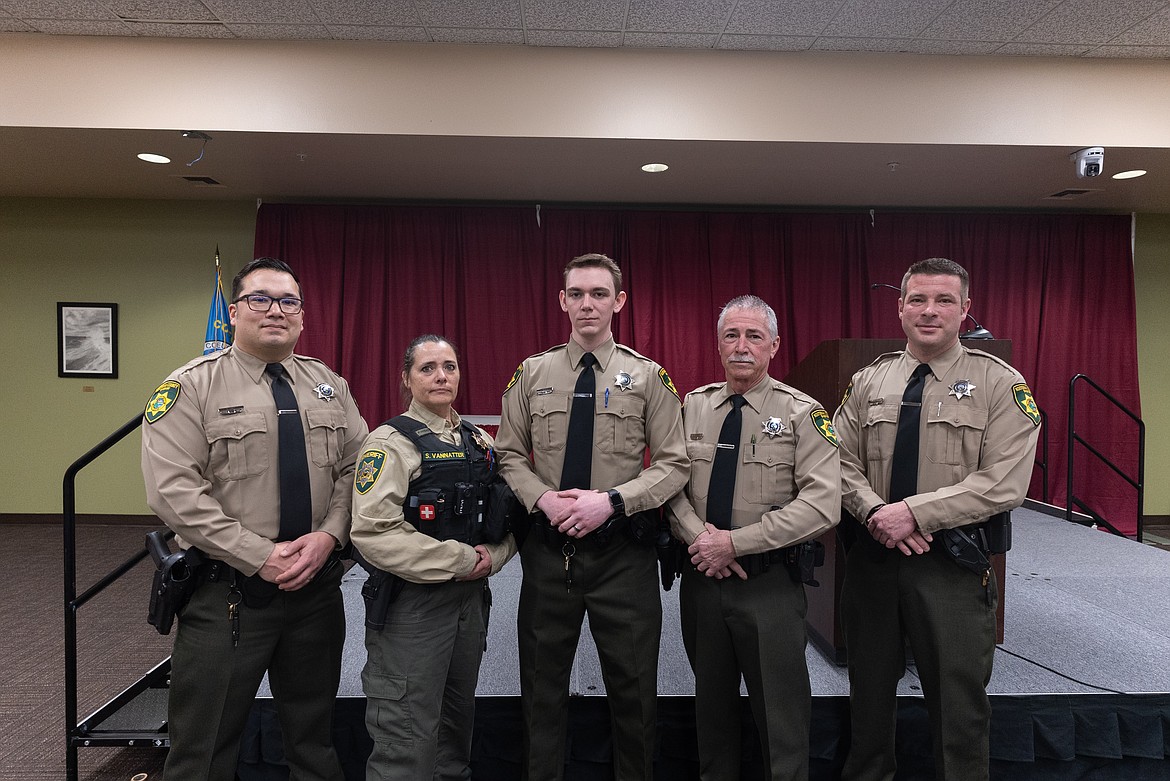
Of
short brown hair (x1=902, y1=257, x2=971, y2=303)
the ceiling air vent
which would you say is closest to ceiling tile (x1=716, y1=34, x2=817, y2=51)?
short brown hair (x1=902, y1=257, x2=971, y2=303)

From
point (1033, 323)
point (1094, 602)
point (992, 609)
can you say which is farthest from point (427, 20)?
point (1033, 323)

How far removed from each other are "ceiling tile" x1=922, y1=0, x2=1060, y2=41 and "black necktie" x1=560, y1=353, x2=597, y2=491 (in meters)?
3.43

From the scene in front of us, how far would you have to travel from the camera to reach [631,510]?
76.3 inches

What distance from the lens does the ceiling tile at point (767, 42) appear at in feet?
13.3

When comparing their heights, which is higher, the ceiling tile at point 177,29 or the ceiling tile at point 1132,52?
the ceiling tile at point 1132,52

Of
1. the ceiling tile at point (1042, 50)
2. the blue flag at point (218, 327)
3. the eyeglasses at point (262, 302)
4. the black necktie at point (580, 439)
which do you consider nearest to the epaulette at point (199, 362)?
the eyeglasses at point (262, 302)

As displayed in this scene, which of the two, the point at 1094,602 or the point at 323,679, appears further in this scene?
the point at 1094,602

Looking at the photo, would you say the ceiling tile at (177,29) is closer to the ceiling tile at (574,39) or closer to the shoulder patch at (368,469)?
the ceiling tile at (574,39)

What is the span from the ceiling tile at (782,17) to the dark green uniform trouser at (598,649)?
3.29 metres

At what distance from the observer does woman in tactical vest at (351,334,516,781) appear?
1791 millimetres

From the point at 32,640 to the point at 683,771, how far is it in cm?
366

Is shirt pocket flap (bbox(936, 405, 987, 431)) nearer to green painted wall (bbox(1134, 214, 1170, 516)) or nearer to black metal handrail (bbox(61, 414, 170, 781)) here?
black metal handrail (bbox(61, 414, 170, 781))

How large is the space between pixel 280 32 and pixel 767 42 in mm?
3057

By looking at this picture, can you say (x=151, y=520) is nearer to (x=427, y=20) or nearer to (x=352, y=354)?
(x=352, y=354)
